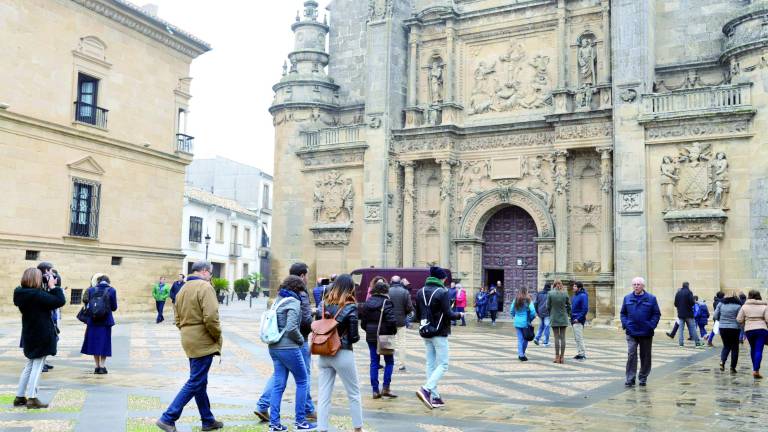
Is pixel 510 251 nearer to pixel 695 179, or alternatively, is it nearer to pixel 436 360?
pixel 695 179

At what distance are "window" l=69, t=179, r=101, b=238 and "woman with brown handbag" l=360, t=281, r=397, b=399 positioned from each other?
17.9m

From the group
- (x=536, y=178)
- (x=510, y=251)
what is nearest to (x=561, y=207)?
(x=536, y=178)

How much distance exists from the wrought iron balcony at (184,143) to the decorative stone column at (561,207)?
47.8ft

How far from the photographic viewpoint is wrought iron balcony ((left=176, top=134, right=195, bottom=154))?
2947 cm

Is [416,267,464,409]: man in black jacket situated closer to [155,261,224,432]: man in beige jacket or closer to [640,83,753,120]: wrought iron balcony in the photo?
[155,261,224,432]: man in beige jacket

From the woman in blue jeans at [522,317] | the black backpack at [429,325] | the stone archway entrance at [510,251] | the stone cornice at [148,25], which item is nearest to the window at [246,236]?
the stone cornice at [148,25]

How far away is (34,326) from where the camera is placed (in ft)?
27.7

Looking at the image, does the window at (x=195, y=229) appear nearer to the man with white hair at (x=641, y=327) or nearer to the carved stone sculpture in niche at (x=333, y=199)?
the carved stone sculpture in niche at (x=333, y=199)

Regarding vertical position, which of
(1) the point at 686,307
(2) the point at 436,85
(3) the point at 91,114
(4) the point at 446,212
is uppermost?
(2) the point at 436,85

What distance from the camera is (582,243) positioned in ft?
83.6

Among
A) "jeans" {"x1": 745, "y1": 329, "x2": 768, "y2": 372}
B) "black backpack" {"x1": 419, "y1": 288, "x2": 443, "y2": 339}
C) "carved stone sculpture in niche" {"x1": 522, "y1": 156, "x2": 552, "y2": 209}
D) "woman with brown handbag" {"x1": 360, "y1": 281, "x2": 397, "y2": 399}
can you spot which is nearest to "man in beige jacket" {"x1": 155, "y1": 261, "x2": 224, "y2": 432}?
"woman with brown handbag" {"x1": 360, "y1": 281, "x2": 397, "y2": 399}

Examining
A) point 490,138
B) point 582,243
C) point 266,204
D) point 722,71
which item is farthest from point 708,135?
point 266,204

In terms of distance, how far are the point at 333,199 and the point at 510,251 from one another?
7.32 metres

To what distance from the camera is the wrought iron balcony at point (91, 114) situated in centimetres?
2495
